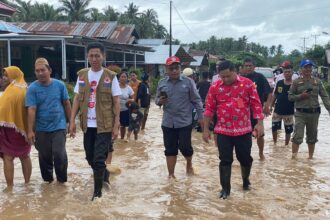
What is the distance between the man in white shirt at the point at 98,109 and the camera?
5211mm

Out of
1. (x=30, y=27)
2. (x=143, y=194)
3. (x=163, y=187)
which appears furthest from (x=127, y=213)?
(x=30, y=27)

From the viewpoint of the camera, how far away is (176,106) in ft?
20.2

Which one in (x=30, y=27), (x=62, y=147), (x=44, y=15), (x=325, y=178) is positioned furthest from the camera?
(x=44, y=15)

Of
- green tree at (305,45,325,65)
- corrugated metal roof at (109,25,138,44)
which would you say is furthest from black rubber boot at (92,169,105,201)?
green tree at (305,45,325,65)

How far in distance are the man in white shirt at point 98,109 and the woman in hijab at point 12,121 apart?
0.85 meters

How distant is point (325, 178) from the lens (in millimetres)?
6695

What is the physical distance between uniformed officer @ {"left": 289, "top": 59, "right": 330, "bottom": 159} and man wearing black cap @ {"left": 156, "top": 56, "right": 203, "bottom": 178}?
231 cm

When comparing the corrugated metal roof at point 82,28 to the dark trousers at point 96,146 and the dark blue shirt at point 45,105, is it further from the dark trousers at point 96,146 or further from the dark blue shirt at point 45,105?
the dark trousers at point 96,146

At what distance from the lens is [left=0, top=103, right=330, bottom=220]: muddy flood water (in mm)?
4902

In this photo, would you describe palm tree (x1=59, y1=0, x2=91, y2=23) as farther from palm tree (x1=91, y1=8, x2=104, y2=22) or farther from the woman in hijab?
the woman in hijab

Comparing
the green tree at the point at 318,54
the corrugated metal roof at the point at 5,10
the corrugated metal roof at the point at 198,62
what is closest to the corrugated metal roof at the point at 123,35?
the corrugated metal roof at the point at 198,62

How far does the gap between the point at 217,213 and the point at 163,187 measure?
49.9 inches

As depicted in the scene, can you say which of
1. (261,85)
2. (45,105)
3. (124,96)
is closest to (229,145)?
(45,105)

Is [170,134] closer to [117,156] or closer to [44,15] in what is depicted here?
[117,156]
